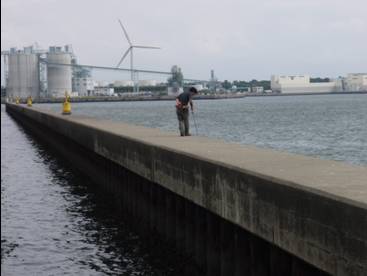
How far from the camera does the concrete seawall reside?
23.7 ft

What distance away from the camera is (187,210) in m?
13.1

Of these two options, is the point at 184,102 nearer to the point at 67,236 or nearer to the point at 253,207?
the point at 67,236

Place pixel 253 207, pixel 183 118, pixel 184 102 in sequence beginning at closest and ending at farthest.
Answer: pixel 253 207
pixel 184 102
pixel 183 118

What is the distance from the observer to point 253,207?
9.20 metres

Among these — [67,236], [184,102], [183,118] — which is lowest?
[67,236]

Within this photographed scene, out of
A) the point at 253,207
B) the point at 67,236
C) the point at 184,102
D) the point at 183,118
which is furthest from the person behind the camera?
the point at 183,118

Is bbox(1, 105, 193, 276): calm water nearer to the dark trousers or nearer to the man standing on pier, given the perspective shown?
the dark trousers

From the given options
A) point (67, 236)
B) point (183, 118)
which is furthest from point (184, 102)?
point (67, 236)

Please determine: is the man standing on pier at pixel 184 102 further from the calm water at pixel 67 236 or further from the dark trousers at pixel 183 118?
the calm water at pixel 67 236

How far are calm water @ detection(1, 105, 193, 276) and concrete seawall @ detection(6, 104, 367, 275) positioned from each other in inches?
27.8

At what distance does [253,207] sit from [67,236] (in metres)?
8.28

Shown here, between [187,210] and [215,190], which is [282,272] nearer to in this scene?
[215,190]

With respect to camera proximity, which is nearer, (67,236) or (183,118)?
(67,236)

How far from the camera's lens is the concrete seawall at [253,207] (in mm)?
7219
